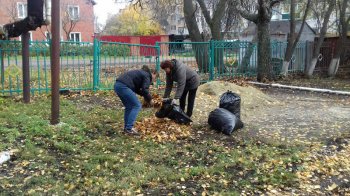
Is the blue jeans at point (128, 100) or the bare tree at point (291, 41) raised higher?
the bare tree at point (291, 41)

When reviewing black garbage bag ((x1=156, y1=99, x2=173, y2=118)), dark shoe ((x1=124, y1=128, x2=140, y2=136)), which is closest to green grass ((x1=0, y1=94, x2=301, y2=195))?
dark shoe ((x1=124, y1=128, x2=140, y2=136))

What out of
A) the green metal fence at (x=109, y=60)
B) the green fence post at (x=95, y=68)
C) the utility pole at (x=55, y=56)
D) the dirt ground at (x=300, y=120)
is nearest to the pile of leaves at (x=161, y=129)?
the dirt ground at (x=300, y=120)

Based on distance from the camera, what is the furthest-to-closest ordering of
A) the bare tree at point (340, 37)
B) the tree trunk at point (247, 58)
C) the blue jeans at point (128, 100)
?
the bare tree at point (340, 37)
the tree trunk at point (247, 58)
the blue jeans at point (128, 100)

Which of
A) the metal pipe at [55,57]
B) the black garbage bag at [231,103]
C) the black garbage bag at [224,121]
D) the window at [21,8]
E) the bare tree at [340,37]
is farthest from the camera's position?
the window at [21,8]

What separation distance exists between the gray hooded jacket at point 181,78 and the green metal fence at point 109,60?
13.2 ft

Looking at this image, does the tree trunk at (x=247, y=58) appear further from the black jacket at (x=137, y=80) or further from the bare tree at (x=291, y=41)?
the black jacket at (x=137, y=80)

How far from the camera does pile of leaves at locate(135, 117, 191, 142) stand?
19.8 feet

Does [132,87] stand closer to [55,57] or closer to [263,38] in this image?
[55,57]

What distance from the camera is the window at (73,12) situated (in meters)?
35.7

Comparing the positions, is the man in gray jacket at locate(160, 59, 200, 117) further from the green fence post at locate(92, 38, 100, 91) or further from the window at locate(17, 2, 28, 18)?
the window at locate(17, 2, 28, 18)

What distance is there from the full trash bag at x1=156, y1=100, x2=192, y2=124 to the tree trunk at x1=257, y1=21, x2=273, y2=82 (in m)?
8.24

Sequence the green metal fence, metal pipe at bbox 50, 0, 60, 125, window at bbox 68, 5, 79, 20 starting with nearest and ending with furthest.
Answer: metal pipe at bbox 50, 0, 60, 125 → the green metal fence → window at bbox 68, 5, 79, 20

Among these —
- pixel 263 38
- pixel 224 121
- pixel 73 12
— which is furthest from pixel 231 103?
pixel 73 12

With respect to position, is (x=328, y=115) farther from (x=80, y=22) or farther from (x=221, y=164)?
(x=80, y=22)
